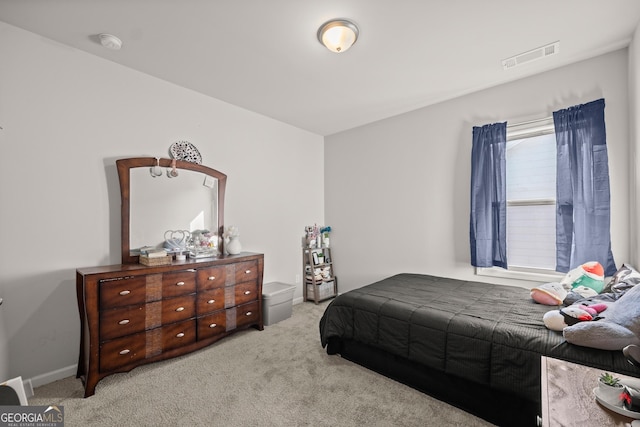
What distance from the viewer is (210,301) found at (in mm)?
2793

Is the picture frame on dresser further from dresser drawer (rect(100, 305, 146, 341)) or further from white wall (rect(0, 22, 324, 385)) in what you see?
white wall (rect(0, 22, 324, 385))

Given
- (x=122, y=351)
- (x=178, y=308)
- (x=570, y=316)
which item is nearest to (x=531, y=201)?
(x=570, y=316)

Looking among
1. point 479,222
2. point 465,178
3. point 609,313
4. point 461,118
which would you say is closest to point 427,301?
point 609,313

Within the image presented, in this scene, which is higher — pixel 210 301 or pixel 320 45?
pixel 320 45

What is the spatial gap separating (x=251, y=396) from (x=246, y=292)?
1.23 m

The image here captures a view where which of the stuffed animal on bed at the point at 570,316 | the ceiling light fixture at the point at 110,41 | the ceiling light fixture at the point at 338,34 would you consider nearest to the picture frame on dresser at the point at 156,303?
the ceiling light fixture at the point at 110,41

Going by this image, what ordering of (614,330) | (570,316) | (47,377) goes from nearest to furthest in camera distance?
1. (614,330)
2. (570,316)
3. (47,377)

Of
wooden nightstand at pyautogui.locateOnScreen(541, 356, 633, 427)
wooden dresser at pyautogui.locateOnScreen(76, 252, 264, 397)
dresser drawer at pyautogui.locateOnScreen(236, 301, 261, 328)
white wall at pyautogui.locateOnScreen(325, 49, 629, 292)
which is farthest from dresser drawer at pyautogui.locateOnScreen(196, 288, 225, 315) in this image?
wooden nightstand at pyautogui.locateOnScreen(541, 356, 633, 427)

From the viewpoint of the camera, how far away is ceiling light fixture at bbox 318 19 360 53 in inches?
80.6

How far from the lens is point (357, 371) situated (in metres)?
2.33

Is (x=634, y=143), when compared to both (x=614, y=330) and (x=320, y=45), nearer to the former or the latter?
(x=614, y=330)

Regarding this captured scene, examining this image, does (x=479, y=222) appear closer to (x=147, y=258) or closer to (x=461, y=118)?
(x=461, y=118)

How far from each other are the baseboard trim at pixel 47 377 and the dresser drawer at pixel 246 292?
1.39m

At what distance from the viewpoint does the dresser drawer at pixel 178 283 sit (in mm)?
2482
